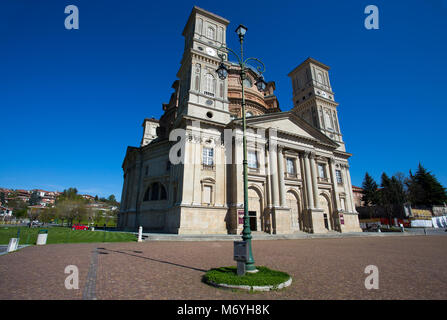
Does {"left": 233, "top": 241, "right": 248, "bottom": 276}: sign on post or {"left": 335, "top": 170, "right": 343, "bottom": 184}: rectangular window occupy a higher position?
{"left": 335, "top": 170, "right": 343, "bottom": 184}: rectangular window

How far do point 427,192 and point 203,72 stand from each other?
2693 inches

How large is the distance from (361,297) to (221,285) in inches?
121

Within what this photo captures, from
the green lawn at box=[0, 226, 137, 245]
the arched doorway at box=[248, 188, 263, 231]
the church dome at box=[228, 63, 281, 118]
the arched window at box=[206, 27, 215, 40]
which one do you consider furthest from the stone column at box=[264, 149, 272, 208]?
the arched window at box=[206, 27, 215, 40]

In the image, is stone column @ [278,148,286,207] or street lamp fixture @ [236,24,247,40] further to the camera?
stone column @ [278,148,286,207]

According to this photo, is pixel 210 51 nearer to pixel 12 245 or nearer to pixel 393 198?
pixel 12 245

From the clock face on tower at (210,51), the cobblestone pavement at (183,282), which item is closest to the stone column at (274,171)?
the clock face on tower at (210,51)

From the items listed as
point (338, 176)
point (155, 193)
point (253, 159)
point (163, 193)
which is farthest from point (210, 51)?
point (338, 176)

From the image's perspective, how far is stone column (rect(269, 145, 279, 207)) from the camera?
25984 millimetres

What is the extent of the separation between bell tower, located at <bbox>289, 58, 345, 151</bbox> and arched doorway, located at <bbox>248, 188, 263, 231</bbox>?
64.7ft

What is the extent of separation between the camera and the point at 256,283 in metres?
5.14

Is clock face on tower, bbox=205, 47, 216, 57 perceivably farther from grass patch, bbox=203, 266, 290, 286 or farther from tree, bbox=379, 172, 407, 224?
tree, bbox=379, 172, 407, 224

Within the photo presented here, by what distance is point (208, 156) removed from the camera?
2564 centimetres

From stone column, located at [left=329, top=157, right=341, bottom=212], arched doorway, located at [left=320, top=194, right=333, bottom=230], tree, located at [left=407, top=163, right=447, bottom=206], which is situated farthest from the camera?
tree, located at [left=407, top=163, right=447, bottom=206]

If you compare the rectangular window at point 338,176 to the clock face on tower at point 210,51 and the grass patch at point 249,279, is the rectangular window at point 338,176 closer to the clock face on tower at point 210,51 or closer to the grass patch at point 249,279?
the clock face on tower at point 210,51
